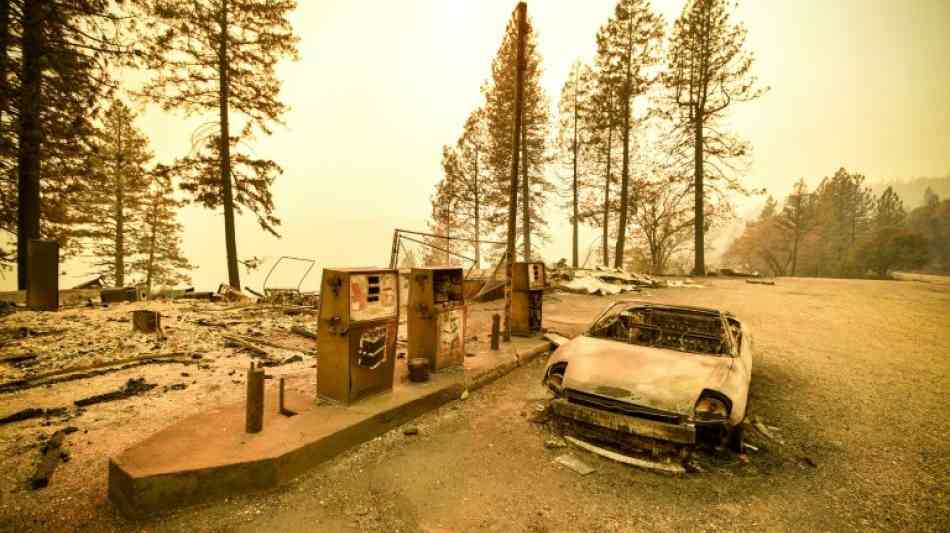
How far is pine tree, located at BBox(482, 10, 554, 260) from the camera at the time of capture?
21516mm

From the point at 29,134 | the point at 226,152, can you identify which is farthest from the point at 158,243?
→ the point at 29,134

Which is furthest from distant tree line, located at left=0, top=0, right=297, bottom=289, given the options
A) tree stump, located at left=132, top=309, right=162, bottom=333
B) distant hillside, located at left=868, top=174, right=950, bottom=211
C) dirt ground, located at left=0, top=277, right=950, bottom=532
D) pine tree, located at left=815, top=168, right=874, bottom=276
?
distant hillside, located at left=868, top=174, right=950, bottom=211

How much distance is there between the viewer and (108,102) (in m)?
10.0

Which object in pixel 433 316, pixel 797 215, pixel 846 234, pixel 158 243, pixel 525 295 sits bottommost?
pixel 433 316

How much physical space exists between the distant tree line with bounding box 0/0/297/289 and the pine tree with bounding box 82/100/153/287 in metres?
0.08

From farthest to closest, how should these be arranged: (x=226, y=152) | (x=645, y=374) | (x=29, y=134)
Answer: (x=226, y=152) < (x=29, y=134) < (x=645, y=374)

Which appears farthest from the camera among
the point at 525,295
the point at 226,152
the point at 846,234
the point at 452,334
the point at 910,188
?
the point at 910,188

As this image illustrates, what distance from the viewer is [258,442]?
319cm

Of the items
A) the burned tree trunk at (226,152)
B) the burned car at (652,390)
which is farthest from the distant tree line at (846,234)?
the burned tree trunk at (226,152)

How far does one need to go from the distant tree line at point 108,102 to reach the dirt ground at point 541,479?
7.60m

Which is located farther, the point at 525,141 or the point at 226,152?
the point at 525,141

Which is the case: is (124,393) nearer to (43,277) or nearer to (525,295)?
(525,295)

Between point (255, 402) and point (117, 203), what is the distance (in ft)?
84.1

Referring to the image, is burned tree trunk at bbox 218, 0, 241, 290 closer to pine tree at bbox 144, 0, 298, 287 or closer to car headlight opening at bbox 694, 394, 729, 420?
pine tree at bbox 144, 0, 298, 287
